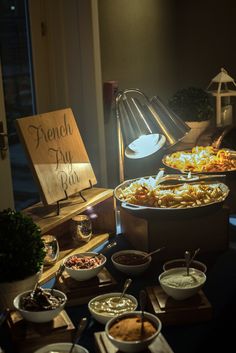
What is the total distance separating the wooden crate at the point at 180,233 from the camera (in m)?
1.79

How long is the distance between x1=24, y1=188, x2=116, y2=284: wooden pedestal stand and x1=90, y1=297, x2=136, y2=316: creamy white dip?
10.4 inches

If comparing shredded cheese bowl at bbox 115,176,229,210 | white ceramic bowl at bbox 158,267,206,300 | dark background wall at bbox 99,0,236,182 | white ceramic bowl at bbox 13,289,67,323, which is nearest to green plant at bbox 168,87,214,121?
dark background wall at bbox 99,0,236,182

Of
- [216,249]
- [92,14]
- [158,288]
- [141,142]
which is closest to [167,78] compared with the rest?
[92,14]

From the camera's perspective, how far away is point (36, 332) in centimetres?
129

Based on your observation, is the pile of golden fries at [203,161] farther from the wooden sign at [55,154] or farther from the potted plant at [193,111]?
the wooden sign at [55,154]

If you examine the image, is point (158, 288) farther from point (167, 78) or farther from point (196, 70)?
point (196, 70)

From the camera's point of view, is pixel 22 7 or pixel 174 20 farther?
pixel 174 20

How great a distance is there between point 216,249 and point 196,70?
226cm

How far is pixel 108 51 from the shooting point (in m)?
2.74

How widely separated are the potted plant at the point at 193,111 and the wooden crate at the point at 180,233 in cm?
103

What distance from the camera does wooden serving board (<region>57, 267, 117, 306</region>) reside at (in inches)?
60.2

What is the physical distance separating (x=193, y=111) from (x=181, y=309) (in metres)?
1.60

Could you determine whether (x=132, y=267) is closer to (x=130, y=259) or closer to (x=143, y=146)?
(x=130, y=259)

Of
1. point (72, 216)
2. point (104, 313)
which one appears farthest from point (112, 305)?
point (72, 216)
